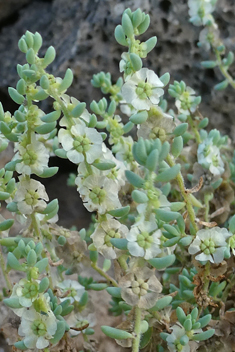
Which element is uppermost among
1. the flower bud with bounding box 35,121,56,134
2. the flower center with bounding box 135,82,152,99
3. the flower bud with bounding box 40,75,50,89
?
the flower bud with bounding box 40,75,50,89

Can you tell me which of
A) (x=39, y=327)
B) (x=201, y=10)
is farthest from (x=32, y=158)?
(x=201, y=10)

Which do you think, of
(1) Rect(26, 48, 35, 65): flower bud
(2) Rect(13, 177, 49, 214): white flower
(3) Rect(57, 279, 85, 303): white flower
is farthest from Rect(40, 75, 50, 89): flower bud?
(3) Rect(57, 279, 85, 303): white flower

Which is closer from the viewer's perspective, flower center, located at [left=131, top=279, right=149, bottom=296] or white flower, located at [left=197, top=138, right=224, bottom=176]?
flower center, located at [left=131, top=279, right=149, bottom=296]

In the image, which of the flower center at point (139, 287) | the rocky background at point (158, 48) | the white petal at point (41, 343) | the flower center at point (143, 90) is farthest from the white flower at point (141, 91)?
the rocky background at point (158, 48)

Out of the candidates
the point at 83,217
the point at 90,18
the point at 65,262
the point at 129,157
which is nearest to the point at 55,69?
the point at 90,18

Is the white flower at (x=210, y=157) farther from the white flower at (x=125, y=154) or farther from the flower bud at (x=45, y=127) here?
the flower bud at (x=45, y=127)

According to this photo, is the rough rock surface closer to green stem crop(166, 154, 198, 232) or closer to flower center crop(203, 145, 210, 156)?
flower center crop(203, 145, 210, 156)

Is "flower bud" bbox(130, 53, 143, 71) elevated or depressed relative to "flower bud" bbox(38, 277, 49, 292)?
elevated
